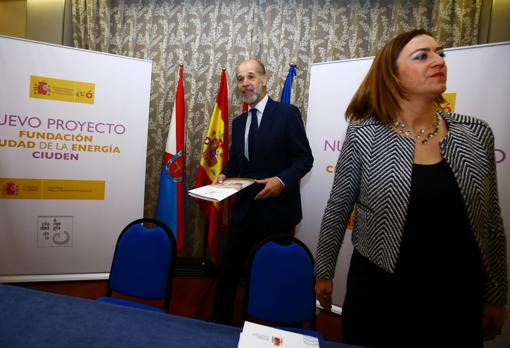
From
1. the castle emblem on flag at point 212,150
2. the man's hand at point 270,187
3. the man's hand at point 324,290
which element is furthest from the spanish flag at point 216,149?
the man's hand at point 324,290

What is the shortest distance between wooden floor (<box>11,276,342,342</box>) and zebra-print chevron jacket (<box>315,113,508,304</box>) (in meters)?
1.52

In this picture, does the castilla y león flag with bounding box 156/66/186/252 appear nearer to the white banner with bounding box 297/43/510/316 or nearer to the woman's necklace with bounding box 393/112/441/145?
the white banner with bounding box 297/43/510/316

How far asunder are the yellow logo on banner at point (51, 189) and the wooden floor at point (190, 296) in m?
0.76

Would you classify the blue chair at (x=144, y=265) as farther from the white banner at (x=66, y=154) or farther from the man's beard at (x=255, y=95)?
the white banner at (x=66, y=154)

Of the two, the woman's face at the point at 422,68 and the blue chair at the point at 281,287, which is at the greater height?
the woman's face at the point at 422,68

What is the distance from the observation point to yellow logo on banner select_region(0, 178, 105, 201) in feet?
8.39

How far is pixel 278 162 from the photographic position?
203 cm

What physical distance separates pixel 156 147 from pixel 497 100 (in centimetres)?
296

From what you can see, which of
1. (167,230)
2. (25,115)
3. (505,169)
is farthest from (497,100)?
(25,115)

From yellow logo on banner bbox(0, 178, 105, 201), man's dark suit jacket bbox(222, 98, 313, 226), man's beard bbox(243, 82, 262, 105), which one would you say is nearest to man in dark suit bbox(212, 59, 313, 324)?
man's dark suit jacket bbox(222, 98, 313, 226)

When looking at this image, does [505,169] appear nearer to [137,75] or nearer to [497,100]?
[497,100]

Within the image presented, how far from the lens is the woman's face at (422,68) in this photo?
0.97 metres

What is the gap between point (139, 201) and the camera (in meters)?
2.88

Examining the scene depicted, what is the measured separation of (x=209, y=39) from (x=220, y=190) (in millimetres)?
2209
